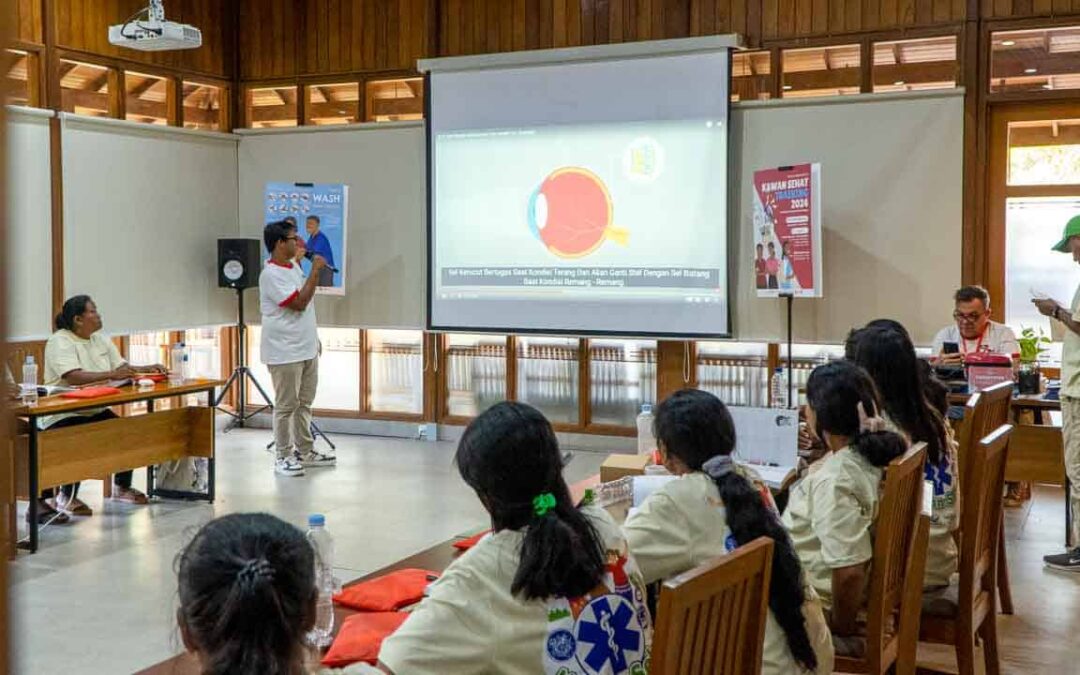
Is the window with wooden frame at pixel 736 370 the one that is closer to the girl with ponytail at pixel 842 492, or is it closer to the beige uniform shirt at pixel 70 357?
the beige uniform shirt at pixel 70 357

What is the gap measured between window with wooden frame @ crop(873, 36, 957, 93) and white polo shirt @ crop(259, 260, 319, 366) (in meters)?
3.92

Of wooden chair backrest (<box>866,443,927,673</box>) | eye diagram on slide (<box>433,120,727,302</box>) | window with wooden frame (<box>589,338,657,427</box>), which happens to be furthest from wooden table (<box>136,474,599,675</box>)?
A: window with wooden frame (<box>589,338,657,427</box>)

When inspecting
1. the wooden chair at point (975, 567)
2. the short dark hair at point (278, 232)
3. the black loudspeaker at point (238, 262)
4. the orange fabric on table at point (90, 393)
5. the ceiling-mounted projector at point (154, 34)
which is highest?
the ceiling-mounted projector at point (154, 34)

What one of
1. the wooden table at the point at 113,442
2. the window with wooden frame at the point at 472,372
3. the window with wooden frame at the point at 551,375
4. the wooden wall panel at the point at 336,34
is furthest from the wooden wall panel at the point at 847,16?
the wooden table at the point at 113,442

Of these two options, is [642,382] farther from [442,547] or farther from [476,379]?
[442,547]

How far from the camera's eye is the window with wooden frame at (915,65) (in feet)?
23.3

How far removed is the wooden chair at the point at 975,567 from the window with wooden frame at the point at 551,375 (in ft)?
16.1

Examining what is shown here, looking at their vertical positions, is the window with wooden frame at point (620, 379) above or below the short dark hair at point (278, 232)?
below

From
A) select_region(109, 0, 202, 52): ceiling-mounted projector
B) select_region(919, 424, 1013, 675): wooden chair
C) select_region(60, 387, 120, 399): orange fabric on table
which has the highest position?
select_region(109, 0, 202, 52): ceiling-mounted projector

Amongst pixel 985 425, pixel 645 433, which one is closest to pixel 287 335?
pixel 645 433

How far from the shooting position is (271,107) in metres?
9.11

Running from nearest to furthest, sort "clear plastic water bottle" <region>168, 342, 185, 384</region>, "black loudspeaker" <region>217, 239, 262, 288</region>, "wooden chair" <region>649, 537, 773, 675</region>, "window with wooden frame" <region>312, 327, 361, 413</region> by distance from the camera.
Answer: "wooden chair" <region>649, 537, 773, 675</region>
"clear plastic water bottle" <region>168, 342, 185, 384</region>
"black loudspeaker" <region>217, 239, 262, 288</region>
"window with wooden frame" <region>312, 327, 361, 413</region>

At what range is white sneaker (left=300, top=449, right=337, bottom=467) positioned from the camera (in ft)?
25.0

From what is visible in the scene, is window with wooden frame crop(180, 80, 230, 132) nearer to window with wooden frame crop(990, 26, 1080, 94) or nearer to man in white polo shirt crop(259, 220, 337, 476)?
man in white polo shirt crop(259, 220, 337, 476)
